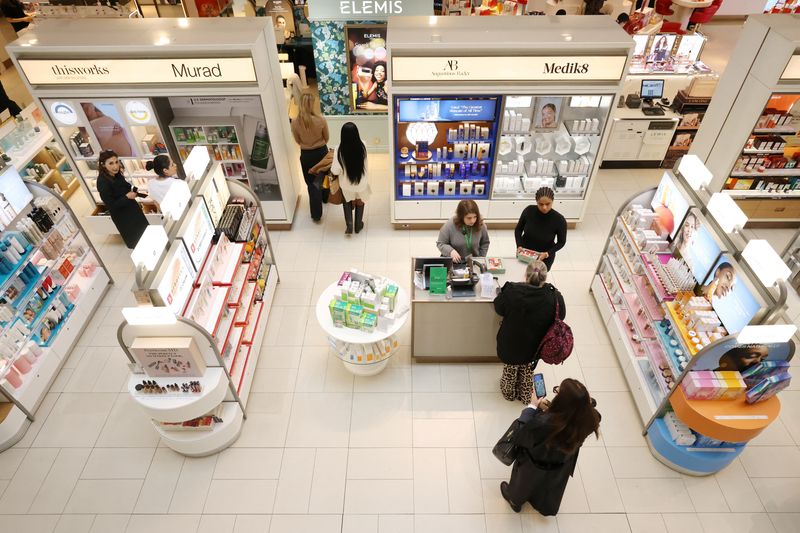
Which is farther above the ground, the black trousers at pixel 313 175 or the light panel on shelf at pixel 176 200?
the light panel on shelf at pixel 176 200

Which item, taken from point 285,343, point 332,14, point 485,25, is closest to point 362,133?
point 332,14

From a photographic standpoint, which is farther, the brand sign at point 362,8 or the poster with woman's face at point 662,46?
the poster with woman's face at point 662,46

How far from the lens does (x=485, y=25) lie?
6656mm

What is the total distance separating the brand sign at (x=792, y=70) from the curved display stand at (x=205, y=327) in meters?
6.82

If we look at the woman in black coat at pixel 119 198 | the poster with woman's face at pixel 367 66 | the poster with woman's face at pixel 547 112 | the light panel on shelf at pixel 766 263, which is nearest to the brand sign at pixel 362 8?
the poster with woman's face at pixel 367 66

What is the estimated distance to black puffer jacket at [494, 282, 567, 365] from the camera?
451cm

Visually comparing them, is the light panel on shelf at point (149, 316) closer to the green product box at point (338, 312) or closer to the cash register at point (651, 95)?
the green product box at point (338, 312)

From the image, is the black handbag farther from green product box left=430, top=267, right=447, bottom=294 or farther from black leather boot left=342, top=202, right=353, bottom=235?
black leather boot left=342, top=202, right=353, bottom=235

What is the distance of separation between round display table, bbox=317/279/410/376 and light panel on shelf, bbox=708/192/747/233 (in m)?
3.20

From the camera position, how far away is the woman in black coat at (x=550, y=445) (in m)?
3.40

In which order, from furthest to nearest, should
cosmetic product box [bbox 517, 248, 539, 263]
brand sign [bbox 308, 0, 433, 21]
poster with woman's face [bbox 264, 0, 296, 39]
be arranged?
poster with woman's face [bbox 264, 0, 296, 39]
brand sign [bbox 308, 0, 433, 21]
cosmetic product box [bbox 517, 248, 539, 263]

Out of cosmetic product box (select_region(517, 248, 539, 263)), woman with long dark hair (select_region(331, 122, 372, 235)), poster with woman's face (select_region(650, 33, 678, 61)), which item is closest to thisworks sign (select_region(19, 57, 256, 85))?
woman with long dark hair (select_region(331, 122, 372, 235))

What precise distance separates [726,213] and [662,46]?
19.7 ft

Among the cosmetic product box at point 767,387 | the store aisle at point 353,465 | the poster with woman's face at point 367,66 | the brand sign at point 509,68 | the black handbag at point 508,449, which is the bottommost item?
the store aisle at point 353,465
